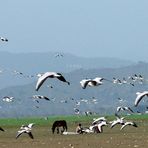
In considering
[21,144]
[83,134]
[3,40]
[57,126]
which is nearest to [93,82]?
[3,40]

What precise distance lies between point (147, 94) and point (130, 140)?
18490 mm

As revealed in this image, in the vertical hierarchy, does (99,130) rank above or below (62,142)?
above

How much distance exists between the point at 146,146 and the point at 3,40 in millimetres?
10992

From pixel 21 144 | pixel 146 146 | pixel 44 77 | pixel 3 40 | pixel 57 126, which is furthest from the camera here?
pixel 57 126

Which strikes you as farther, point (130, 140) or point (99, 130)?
point (99, 130)

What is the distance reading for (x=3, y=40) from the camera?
30.0 m

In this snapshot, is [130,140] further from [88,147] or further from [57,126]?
[57,126]

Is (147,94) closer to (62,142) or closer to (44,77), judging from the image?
(44,77)

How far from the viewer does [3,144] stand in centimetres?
4262

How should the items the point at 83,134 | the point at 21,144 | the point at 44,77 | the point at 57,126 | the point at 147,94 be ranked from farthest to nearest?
1. the point at 57,126
2. the point at 83,134
3. the point at 21,144
4. the point at 147,94
5. the point at 44,77

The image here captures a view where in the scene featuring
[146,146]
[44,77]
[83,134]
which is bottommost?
[44,77]

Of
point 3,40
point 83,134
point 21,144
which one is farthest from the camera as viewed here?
point 83,134

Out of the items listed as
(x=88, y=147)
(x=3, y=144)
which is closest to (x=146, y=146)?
(x=88, y=147)

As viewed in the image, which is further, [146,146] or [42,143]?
[42,143]
